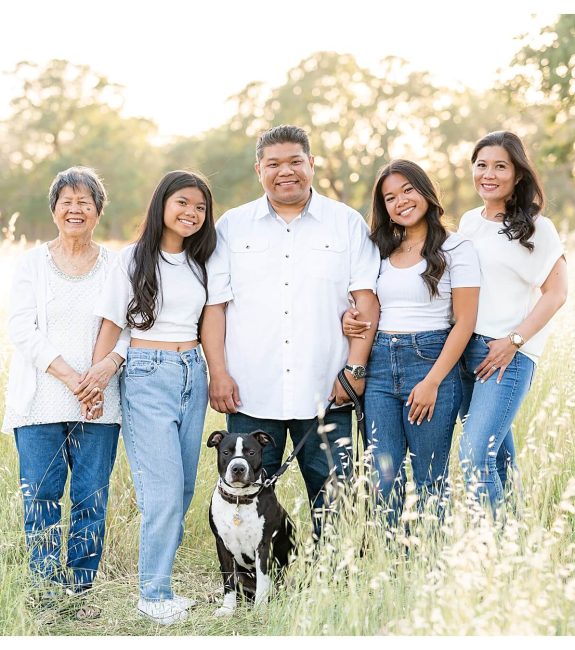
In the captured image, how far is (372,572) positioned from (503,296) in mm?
1467

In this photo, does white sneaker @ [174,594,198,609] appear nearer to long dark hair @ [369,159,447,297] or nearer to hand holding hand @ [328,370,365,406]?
hand holding hand @ [328,370,365,406]

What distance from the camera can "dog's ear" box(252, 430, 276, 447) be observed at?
3898 millimetres

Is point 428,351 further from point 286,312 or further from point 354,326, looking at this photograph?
point 286,312

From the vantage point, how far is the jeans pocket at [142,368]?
3.82 meters

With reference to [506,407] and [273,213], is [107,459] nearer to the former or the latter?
[273,213]

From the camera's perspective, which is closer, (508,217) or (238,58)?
(508,217)

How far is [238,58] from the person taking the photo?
2544 centimetres

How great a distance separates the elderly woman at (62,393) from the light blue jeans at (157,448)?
134mm

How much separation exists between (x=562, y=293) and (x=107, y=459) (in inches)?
93.5

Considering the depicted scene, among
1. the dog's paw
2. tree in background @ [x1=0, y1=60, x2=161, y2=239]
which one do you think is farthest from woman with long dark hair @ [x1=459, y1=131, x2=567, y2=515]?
tree in background @ [x1=0, y1=60, x2=161, y2=239]

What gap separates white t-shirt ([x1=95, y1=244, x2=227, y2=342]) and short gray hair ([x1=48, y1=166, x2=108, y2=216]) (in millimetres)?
309

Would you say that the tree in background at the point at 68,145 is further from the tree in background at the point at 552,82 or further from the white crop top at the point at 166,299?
the white crop top at the point at 166,299
